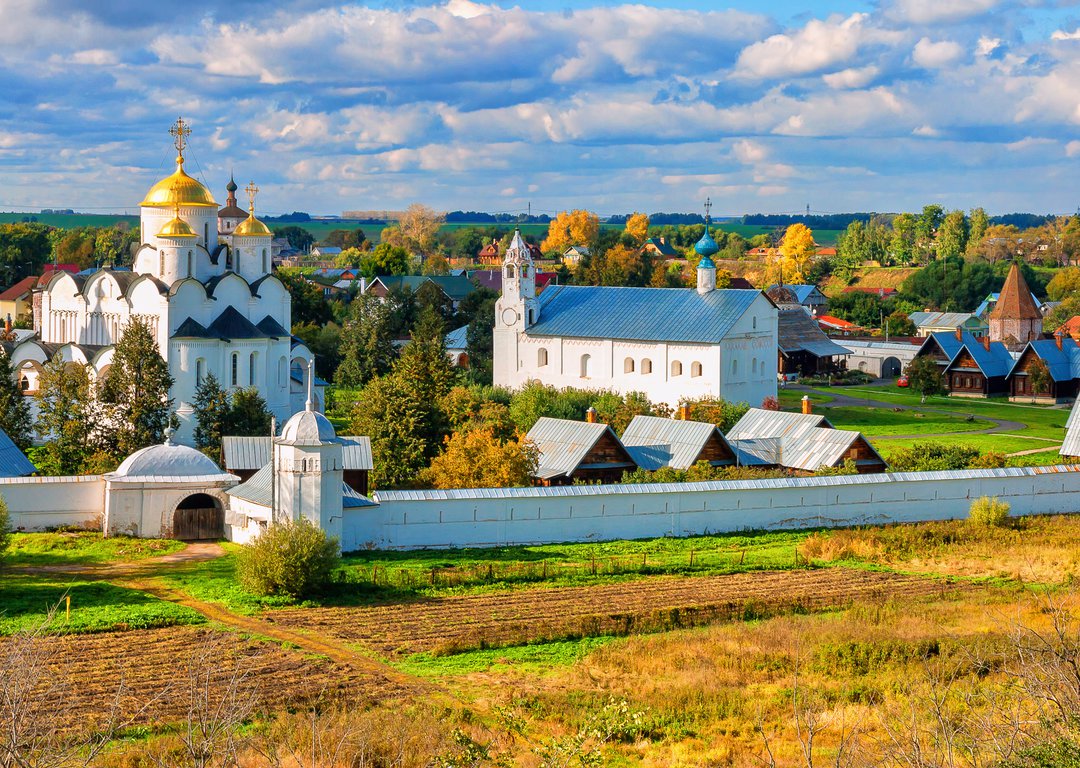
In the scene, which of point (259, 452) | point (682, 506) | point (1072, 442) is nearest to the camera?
point (682, 506)

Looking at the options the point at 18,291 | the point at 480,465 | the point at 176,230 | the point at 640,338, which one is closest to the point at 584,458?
the point at 480,465

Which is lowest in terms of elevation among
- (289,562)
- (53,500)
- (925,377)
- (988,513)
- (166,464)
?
(289,562)

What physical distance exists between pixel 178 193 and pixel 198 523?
15705 mm

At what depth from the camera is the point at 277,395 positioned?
3784 cm

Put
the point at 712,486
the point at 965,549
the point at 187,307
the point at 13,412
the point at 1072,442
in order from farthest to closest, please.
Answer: the point at 187,307
the point at 1072,442
the point at 13,412
the point at 712,486
the point at 965,549

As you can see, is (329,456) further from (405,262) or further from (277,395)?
(405,262)

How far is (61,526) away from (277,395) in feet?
41.7

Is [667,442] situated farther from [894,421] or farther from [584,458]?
[894,421]

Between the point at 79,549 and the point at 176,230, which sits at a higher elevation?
the point at 176,230

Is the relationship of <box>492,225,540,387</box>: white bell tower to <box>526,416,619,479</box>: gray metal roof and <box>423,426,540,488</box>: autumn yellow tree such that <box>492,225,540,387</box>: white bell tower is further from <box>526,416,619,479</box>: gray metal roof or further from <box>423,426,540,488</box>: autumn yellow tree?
<box>423,426,540,488</box>: autumn yellow tree

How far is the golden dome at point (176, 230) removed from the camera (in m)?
37.4

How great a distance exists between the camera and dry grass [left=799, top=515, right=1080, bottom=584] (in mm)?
23423

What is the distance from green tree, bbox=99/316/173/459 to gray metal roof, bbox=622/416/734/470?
9.97m

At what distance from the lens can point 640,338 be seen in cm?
4369
